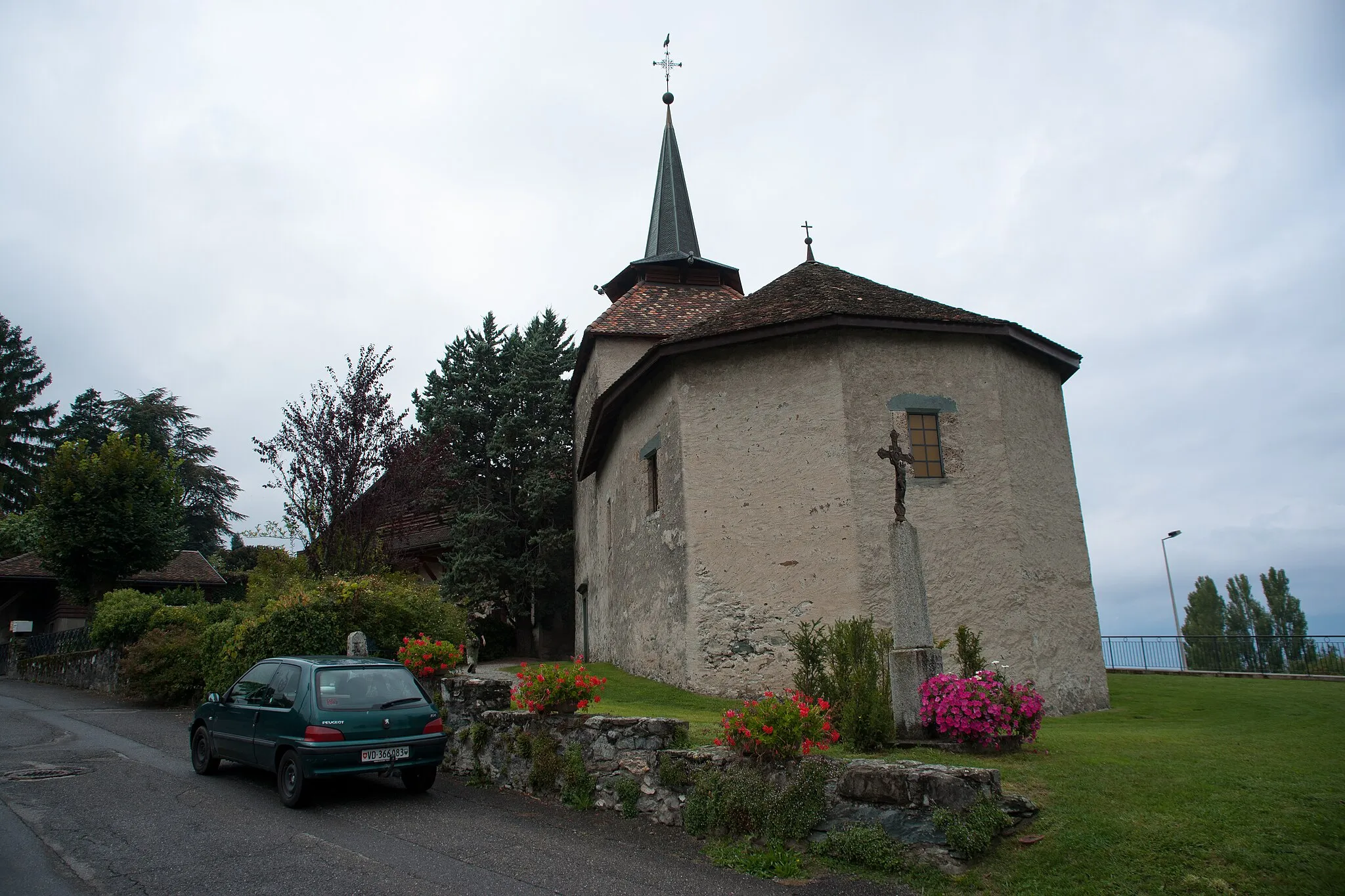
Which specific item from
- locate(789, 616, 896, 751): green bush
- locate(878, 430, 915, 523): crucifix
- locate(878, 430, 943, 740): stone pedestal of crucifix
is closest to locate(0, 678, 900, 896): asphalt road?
locate(789, 616, 896, 751): green bush

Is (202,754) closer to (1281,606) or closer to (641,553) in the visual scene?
(641,553)

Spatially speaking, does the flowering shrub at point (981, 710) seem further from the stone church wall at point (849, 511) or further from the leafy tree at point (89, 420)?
the leafy tree at point (89, 420)

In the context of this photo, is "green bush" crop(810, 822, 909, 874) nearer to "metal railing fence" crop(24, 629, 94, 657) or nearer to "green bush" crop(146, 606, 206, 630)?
"green bush" crop(146, 606, 206, 630)

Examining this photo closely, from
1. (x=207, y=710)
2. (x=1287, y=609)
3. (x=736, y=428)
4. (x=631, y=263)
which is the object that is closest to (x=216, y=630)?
(x=207, y=710)

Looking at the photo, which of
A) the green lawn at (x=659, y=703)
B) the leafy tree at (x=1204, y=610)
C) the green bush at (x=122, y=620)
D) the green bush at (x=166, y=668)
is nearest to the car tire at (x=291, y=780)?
the green lawn at (x=659, y=703)

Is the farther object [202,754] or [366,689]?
[202,754]

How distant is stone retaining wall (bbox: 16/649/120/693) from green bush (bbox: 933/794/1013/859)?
21.2 m

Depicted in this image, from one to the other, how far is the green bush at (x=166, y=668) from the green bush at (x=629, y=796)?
1235 cm

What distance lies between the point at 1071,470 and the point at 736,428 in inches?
266

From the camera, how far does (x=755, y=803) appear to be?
6879 millimetres

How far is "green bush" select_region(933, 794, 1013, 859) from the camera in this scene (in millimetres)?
5773

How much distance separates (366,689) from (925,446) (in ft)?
32.2

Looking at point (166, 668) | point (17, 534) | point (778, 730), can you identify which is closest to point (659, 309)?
point (166, 668)

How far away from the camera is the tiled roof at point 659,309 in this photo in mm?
23453
